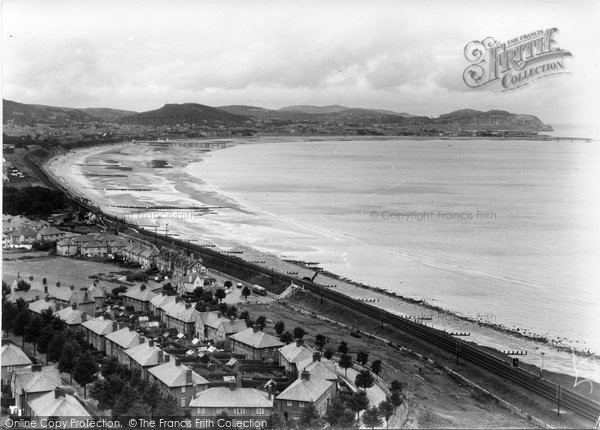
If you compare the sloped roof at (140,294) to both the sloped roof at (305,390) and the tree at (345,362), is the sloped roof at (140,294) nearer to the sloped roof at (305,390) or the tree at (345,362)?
the tree at (345,362)

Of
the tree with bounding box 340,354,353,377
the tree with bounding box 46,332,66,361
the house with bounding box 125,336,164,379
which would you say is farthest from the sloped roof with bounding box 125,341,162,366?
the tree with bounding box 340,354,353,377

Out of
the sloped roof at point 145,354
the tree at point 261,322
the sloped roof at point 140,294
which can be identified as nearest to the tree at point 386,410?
the sloped roof at point 145,354

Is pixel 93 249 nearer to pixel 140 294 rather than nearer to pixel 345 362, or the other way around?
pixel 140 294

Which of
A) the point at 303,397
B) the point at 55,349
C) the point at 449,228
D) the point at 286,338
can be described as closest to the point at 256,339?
the point at 286,338

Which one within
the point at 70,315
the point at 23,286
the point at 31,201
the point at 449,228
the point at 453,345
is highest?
the point at 31,201

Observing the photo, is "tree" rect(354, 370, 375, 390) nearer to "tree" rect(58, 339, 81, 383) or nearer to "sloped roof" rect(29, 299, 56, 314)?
"tree" rect(58, 339, 81, 383)

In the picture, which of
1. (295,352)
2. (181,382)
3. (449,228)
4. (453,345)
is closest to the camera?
(181,382)

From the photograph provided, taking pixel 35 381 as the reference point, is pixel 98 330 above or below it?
below
